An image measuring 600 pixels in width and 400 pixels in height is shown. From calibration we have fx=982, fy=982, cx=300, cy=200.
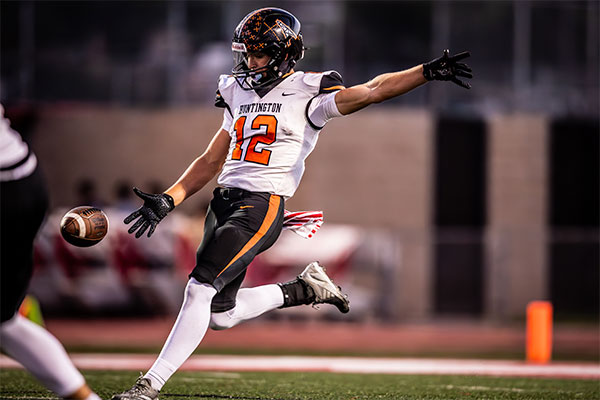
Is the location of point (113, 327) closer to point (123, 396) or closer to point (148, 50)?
point (148, 50)

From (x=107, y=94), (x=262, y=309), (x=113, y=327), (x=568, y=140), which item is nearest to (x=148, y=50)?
(x=107, y=94)

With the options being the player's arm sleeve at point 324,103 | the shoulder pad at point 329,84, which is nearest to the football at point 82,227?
the player's arm sleeve at point 324,103

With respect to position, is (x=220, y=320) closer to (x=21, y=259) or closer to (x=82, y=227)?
(x=82, y=227)

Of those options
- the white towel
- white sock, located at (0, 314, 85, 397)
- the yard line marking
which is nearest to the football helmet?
the white towel

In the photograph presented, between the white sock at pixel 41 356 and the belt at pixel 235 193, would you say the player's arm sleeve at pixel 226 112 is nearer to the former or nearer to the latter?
the belt at pixel 235 193

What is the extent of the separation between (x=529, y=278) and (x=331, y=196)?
12.1 ft

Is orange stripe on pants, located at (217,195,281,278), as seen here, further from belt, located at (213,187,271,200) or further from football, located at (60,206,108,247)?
football, located at (60,206,108,247)

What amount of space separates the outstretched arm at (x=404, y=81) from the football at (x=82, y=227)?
1374mm

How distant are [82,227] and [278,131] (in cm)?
116

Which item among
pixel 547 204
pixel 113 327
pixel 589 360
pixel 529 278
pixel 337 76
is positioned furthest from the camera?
pixel 547 204

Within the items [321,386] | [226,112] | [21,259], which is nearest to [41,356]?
[21,259]

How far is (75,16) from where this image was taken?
18.8 metres

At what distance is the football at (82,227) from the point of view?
4.84 meters

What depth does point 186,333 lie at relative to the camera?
4.89m
